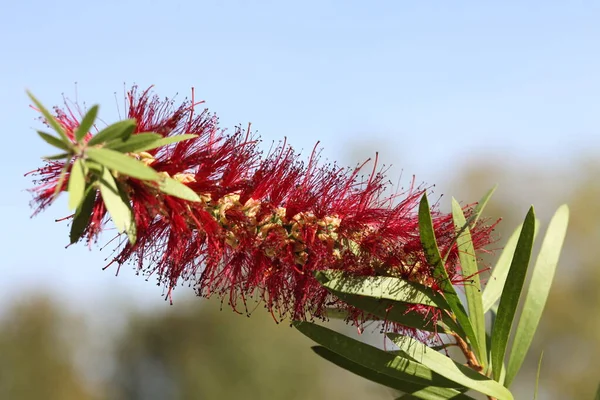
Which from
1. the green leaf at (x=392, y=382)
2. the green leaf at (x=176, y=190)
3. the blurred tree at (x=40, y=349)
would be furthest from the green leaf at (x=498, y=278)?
the blurred tree at (x=40, y=349)

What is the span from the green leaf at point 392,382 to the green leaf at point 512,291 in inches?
6.7

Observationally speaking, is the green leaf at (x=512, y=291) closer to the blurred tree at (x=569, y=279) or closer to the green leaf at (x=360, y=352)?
the green leaf at (x=360, y=352)

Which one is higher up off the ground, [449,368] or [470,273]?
[470,273]

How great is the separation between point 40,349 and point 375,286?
1203 inches

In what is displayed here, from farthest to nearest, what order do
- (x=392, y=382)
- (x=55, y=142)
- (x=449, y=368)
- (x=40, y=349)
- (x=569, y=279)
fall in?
(x=40, y=349)
(x=569, y=279)
(x=392, y=382)
(x=449, y=368)
(x=55, y=142)

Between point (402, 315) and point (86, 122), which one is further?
point (402, 315)

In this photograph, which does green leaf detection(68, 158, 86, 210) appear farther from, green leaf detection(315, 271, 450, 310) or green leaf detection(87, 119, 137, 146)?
green leaf detection(315, 271, 450, 310)

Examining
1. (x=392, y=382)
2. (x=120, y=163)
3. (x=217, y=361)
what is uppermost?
(x=120, y=163)

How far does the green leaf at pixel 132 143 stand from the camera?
5.03ft

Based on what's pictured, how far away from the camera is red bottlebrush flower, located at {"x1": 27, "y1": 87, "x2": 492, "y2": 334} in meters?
1.84

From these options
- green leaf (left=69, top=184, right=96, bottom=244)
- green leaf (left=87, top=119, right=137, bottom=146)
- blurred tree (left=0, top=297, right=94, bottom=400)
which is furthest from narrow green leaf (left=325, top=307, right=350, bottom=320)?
blurred tree (left=0, top=297, right=94, bottom=400)

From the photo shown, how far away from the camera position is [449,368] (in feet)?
6.17

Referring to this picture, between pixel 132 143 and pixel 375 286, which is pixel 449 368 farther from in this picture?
pixel 132 143

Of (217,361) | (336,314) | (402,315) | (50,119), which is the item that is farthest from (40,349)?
(50,119)
